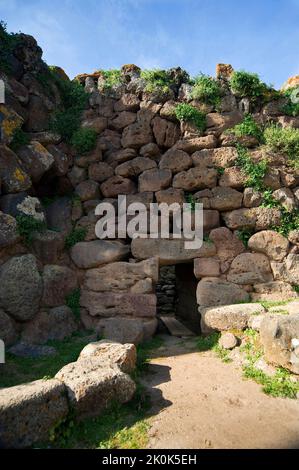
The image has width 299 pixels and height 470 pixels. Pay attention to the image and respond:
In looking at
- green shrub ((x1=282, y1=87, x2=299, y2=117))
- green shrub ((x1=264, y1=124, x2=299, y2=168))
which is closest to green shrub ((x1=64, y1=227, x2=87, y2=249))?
green shrub ((x1=264, y1=124, x2=299, y2=168))

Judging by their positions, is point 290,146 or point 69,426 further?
point 290,146

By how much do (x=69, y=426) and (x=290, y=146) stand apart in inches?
260

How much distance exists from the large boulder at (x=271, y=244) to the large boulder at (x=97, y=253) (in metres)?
2.61

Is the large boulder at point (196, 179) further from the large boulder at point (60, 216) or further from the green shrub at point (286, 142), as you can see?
the large boulder at point (60, 216)

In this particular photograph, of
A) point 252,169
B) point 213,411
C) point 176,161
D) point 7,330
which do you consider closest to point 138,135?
point 176,161

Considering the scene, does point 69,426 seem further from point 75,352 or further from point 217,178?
point 217,178

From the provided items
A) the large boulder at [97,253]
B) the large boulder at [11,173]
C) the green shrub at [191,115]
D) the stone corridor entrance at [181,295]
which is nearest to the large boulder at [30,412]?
the large boulder at [97,253]

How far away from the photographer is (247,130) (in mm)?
7078

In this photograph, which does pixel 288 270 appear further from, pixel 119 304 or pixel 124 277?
pixel 119 304

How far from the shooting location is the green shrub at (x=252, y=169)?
6.66 m

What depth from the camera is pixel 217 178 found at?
6.90 m

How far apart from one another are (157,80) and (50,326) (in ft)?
19.8
